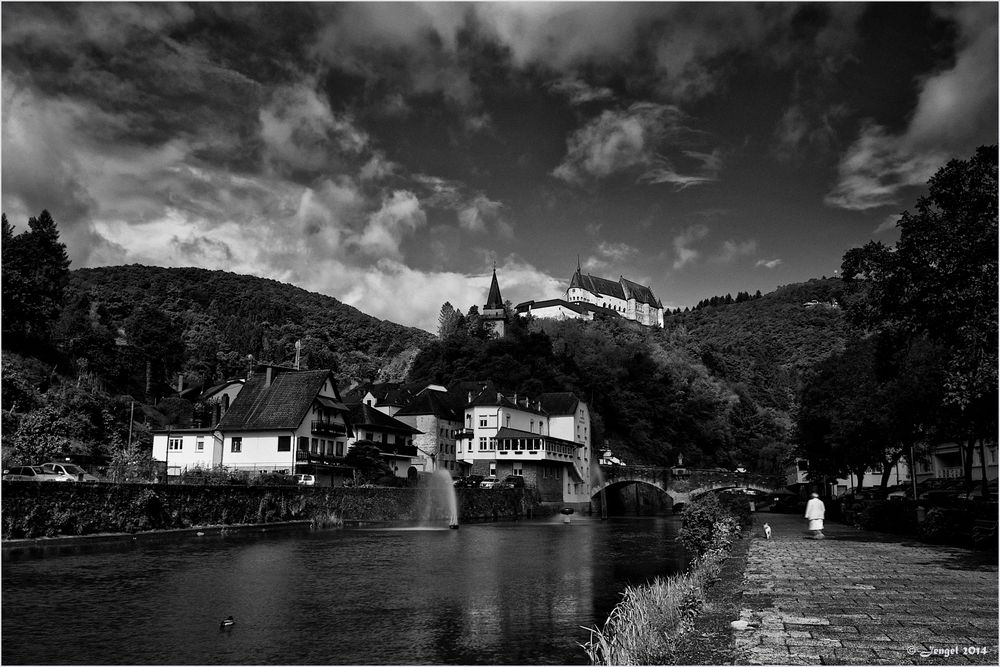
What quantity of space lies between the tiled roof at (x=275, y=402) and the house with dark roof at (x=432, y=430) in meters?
21.1

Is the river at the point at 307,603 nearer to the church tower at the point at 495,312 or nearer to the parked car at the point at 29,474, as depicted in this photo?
the parked car at the point at 29,474

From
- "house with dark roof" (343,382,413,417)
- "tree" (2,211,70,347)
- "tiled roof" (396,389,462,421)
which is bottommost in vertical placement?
"tiled roof" (396,389,462,421)

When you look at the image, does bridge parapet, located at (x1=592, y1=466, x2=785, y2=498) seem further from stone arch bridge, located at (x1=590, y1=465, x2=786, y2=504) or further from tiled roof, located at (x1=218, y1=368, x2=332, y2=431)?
tiled roof, located at (x1=218, y1=368, x2=332, y2=431)

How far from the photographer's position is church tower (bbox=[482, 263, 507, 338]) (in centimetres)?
15775

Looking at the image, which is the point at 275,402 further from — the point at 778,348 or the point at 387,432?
the point at 778,348

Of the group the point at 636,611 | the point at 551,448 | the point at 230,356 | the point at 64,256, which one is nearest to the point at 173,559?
the point at 636,611

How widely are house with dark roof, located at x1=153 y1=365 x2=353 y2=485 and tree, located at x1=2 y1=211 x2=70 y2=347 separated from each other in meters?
15.8

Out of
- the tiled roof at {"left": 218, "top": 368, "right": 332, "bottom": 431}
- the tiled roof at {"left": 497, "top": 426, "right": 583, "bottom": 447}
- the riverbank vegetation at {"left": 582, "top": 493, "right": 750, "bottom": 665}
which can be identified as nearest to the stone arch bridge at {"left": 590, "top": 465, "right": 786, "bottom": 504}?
the tiled roof at {"left": 497, "top": 426, "right": 583, "bottom": 447}

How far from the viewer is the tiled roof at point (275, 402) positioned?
63.9m

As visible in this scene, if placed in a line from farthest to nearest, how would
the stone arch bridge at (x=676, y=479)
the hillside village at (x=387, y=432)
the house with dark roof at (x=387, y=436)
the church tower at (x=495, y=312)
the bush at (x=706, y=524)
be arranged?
the church tower at (x=495, y=312) < the stone arch bridge at (x=676, y=479) < the house with dark roof at (x=387, y=436) < the hillside village at (x=387, y=432) < the bush at (x=706, y=524)

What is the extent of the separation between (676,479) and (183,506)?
71028 millimetres

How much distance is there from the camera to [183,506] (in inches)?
1641

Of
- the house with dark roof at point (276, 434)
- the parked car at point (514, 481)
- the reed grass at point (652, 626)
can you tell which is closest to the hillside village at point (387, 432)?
the house with dark roof at point (276, 434)

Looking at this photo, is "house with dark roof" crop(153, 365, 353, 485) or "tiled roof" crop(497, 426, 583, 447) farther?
"tiled roof" crop(497, 426, 583, 447)
